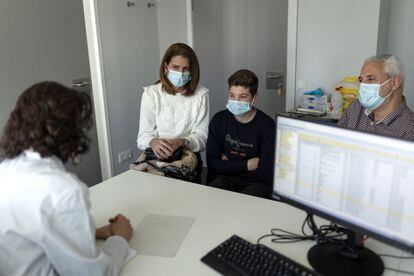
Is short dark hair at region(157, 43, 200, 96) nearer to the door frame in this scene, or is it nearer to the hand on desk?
the door frame

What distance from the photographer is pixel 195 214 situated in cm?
151

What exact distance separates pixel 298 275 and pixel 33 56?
271 cm

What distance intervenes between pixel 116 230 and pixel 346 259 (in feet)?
2.52

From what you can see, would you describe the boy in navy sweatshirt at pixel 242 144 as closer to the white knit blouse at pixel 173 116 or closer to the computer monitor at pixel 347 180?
the white knit blouse at pixel 173 116

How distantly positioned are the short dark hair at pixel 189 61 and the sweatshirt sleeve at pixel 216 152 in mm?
283

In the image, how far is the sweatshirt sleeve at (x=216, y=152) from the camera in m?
2.19

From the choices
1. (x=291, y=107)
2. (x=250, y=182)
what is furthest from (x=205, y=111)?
(x=291, y=107)

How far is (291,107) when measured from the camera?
10.5ft

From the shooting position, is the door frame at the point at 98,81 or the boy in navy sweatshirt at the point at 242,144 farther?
the door frame at the point at 98,81

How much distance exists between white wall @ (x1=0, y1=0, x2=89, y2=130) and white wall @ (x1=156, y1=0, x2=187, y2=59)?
0.68m

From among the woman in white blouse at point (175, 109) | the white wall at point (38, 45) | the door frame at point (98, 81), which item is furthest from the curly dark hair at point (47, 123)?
the white wall at point (38, 45)

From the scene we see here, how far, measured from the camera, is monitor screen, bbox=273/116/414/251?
0.99m

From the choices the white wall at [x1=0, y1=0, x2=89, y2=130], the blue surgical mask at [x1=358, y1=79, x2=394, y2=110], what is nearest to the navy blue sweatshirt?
the blue surgical mask at [x1=358, y1=79, x2=394, y2=110]

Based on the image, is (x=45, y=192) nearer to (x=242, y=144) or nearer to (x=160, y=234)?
(x=160, y=234)
